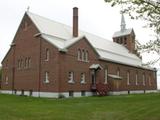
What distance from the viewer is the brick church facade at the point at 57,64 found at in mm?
34375

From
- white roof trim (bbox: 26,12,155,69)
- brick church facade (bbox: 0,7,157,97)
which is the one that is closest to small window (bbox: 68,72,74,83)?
brick church facade (bbox: 0,7,157,97)

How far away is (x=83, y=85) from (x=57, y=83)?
510cm

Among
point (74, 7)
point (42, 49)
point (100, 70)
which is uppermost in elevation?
point (74, 7)

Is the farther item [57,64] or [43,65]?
[43,65]

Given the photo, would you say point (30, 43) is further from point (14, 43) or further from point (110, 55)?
point (110, 55)

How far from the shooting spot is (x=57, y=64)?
33.6m

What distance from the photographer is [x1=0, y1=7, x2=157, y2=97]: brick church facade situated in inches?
1353

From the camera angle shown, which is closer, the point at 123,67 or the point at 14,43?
the point at 14,43

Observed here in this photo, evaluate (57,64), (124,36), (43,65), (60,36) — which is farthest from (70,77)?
(124,36)

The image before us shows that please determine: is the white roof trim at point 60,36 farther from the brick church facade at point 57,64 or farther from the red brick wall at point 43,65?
the red brick wall at point 43,65

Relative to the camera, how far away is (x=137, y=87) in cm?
5359

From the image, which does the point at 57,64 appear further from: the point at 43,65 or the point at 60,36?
the point at 60,36

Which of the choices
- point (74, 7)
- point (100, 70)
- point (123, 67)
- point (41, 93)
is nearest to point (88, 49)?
point (100, 70)

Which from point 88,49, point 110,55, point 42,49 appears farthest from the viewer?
point 110,55
